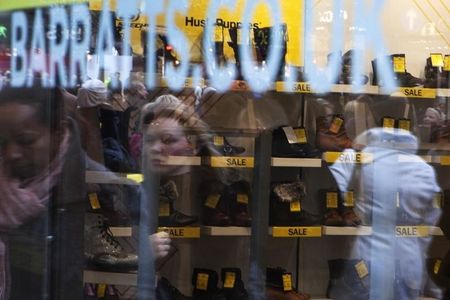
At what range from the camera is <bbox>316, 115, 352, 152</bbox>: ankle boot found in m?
2.67

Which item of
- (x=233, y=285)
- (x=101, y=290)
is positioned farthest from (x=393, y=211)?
(x=101, y=290)

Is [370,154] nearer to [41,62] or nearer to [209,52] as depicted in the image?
[209,52]

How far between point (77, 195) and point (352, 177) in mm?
1408

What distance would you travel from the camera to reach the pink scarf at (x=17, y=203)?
170 centimetres

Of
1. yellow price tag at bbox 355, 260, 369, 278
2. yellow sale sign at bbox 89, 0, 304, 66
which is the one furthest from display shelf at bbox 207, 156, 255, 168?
yellow price tag at bbox 355, 260, 369, 278

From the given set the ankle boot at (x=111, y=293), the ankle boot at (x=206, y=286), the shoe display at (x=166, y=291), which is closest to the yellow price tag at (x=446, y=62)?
the ankle boot at (x=206, y=286)

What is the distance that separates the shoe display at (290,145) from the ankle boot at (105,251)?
88 cm

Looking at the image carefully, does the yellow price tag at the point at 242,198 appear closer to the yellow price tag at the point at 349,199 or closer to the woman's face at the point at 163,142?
the woman's face at the point at 163,142

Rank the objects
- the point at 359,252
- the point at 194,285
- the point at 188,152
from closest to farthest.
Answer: the point at 188,152, the point at 194,285, the point at 359,252

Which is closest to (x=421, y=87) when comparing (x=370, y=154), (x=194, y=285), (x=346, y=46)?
(x=370, y=154)

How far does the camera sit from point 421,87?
2613 mm

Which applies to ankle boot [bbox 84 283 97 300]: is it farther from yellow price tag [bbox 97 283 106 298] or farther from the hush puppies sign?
the hush puppies sign

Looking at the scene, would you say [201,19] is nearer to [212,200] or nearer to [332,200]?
[212,200]

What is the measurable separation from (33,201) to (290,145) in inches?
49.3
